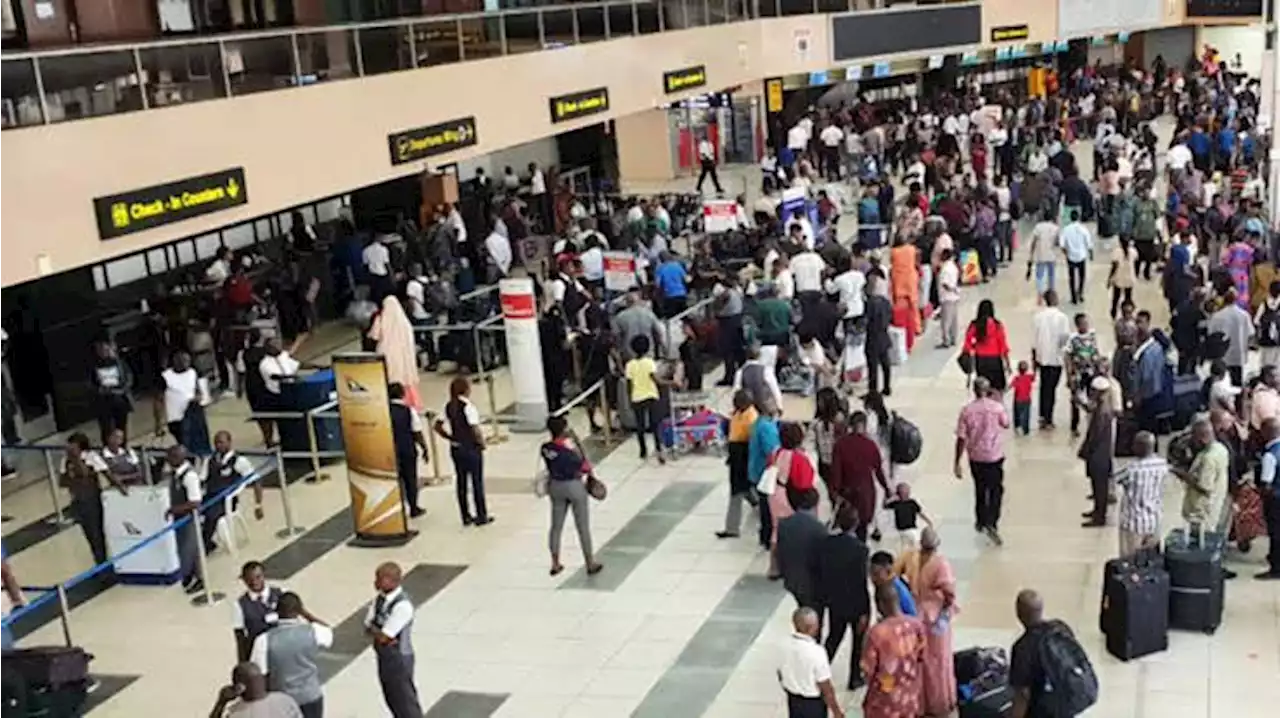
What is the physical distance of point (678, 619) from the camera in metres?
11.8

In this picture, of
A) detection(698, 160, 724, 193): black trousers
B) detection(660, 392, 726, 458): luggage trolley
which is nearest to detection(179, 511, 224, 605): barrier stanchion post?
detection(660, 392, 726, 458): luggage trolley

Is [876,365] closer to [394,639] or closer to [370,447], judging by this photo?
[370,447]

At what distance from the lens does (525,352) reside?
16922mm

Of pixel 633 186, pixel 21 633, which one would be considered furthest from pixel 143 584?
pixel 633 186

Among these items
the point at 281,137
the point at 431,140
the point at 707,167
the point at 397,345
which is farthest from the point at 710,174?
the point at 397,345

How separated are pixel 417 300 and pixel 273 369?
14.1 feet

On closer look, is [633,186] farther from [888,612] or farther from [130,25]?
[888,612]

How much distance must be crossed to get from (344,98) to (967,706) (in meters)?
11.6

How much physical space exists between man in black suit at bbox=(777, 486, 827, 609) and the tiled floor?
0.84m

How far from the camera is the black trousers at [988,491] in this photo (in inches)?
489

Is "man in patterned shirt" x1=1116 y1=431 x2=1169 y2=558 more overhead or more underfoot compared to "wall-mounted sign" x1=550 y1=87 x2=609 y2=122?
more underfoot

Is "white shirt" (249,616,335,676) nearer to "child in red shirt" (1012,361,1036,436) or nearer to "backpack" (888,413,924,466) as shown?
"backpack" (888,413,924,466)

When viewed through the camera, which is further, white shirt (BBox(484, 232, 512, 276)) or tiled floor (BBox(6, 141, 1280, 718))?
white shirt (BBox(484, 232, 512, 276))

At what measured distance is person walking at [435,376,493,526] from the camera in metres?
13.5
